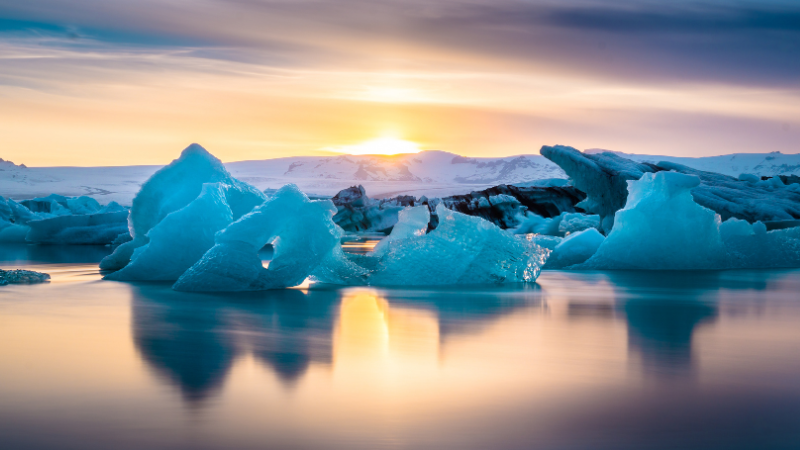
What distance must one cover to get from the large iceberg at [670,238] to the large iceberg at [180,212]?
398 cm

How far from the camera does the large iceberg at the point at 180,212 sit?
6250mm

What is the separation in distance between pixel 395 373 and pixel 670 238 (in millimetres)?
6161

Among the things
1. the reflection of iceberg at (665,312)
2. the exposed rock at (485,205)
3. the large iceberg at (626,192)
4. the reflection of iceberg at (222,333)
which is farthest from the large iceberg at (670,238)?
the exposed rock at (485,205)

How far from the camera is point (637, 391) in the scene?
2.49m

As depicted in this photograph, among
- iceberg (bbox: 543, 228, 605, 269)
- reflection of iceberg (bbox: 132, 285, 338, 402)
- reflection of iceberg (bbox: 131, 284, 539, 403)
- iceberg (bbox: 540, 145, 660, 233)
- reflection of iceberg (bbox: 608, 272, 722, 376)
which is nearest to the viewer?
reflection of iceberg (bbox: 132, 285, 338, 402)

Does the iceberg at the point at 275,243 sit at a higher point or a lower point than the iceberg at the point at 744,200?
lower

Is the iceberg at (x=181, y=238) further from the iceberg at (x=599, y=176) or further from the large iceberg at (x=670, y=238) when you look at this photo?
the iceberg at (x=599, y=176)

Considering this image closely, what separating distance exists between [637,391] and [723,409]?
0.29 metres

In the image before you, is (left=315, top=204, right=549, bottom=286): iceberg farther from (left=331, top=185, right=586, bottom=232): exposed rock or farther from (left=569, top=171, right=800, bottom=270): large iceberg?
(left=331, top=185, right=586, bottom=232): exposed rock

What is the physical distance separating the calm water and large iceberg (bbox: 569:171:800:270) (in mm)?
3074

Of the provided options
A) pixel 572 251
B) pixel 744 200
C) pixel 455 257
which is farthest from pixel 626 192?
pixel 455 257

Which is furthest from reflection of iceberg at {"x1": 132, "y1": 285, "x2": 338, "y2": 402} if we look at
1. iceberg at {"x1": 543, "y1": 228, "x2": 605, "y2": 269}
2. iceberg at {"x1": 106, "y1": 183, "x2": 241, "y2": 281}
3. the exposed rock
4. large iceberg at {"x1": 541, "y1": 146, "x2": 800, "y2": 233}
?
the exposed rock

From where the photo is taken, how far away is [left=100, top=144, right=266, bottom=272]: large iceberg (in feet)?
20.5

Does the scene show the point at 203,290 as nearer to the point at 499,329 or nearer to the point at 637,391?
the point at 499,329
